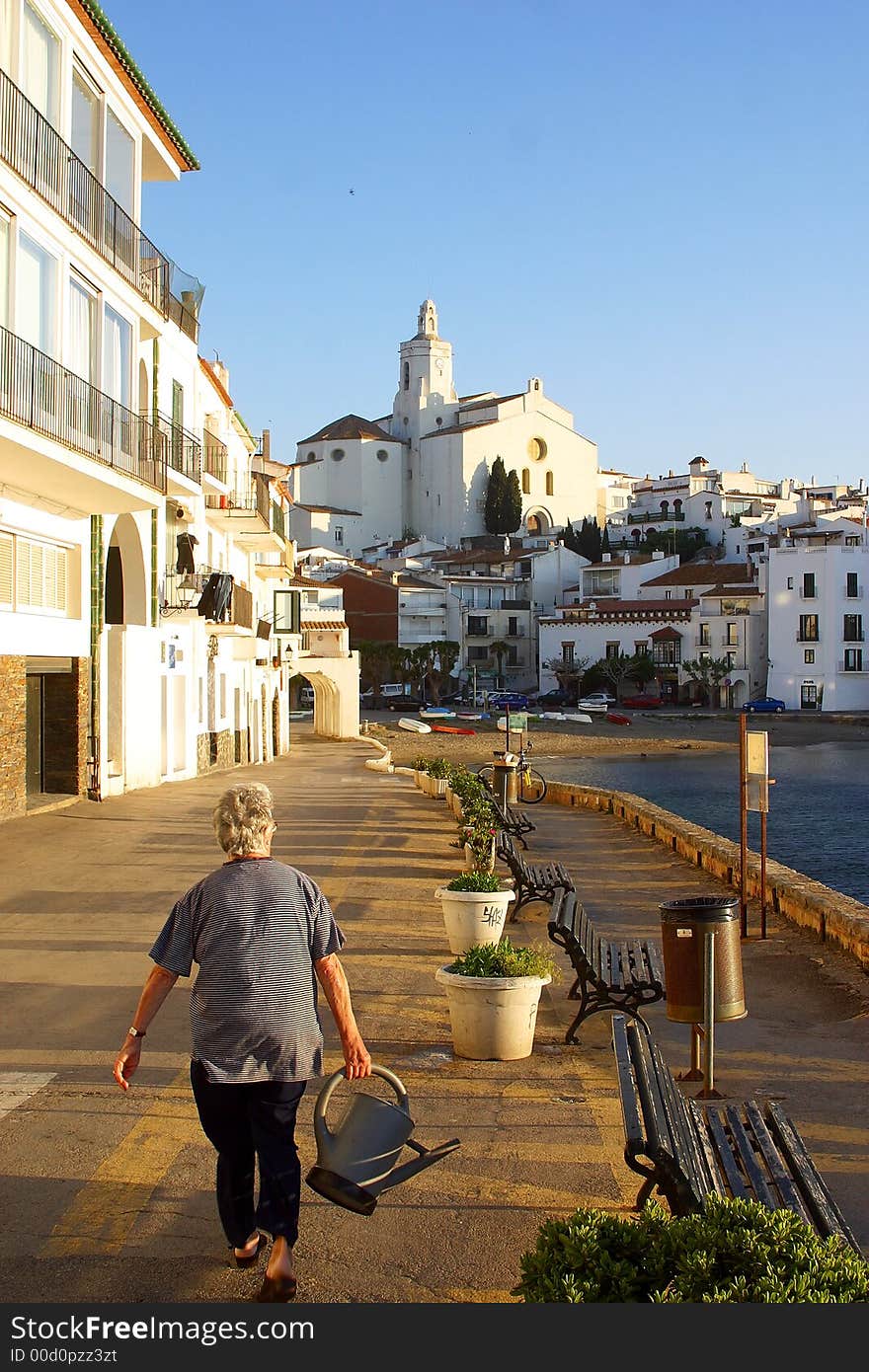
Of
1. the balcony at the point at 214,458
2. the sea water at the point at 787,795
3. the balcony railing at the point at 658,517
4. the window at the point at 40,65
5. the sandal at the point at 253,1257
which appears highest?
the balcony railing at the point at 658,517

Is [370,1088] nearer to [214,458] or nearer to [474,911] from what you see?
[474,911]

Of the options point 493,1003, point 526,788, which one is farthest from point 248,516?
point 493,1003

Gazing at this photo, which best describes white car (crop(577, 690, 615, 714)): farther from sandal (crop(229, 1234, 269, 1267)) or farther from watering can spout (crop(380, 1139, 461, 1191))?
sandal (crop(229, 1234, 269, 1267))

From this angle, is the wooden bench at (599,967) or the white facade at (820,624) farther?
the white facade at (820,624)

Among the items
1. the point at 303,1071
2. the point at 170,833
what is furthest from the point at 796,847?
the point at 303,1071

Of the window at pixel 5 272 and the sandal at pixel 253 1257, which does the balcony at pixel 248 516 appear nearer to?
the window at pixel 5 272

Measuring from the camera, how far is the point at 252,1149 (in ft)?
15.2

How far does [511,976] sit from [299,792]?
2094 centimetres

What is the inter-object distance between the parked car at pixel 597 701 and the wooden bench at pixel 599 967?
83686mm

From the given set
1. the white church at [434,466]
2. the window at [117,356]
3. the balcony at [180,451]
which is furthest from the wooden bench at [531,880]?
the white church at [434,466]

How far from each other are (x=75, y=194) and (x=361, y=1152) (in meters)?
16.0

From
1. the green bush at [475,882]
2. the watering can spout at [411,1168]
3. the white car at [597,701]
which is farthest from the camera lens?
the white car at [597,701]

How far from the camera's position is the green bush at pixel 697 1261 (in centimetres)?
319

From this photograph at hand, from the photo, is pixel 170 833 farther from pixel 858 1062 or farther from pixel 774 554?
pixel 774 554
